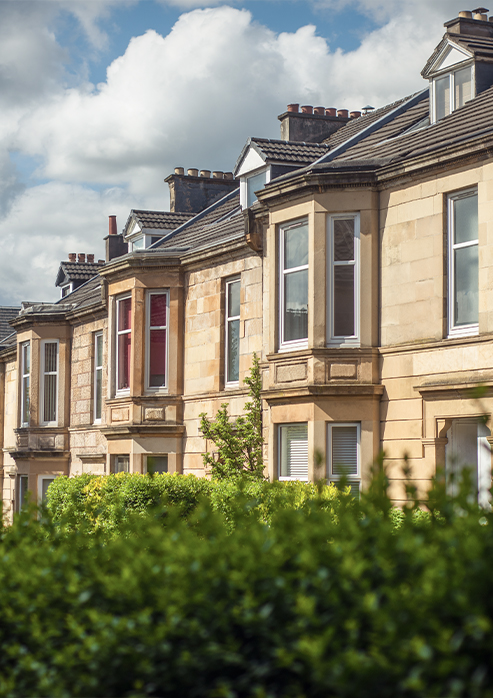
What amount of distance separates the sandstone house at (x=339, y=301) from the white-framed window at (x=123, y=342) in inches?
1.5

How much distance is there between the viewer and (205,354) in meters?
19.2

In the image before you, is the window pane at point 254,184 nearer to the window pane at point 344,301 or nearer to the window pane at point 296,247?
the window pane at point 296,247

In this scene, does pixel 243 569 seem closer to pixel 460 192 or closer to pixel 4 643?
pixel 4 643

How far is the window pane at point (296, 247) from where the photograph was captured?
1507 centimetres

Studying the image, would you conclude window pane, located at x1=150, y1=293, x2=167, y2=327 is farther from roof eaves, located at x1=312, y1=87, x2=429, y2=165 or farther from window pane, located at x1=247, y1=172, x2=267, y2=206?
roof eaves, located at x1=312, y1=87, x2=429, y2=165

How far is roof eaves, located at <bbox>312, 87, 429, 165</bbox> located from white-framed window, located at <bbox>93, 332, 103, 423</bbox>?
9.92 meters

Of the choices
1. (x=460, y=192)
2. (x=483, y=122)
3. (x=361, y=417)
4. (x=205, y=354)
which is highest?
(x=483, y=122)

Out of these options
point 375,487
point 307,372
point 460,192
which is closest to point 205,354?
point 307,372

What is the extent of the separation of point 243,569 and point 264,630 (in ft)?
0.90

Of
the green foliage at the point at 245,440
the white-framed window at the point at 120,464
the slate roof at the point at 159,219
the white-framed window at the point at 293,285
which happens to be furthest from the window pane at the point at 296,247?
the slate roof at the point at 159,219

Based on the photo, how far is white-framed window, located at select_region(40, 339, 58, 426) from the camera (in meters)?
26.8

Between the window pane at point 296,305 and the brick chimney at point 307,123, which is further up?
the brick chimney at point 307,123

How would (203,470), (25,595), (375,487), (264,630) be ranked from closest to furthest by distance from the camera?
(264,630) < (25,595) < (375,487) < (203,470)

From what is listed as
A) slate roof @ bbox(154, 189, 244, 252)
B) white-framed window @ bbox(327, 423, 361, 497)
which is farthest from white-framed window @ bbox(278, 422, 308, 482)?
slate roof @ bbox(154, 189, 244, 252)
